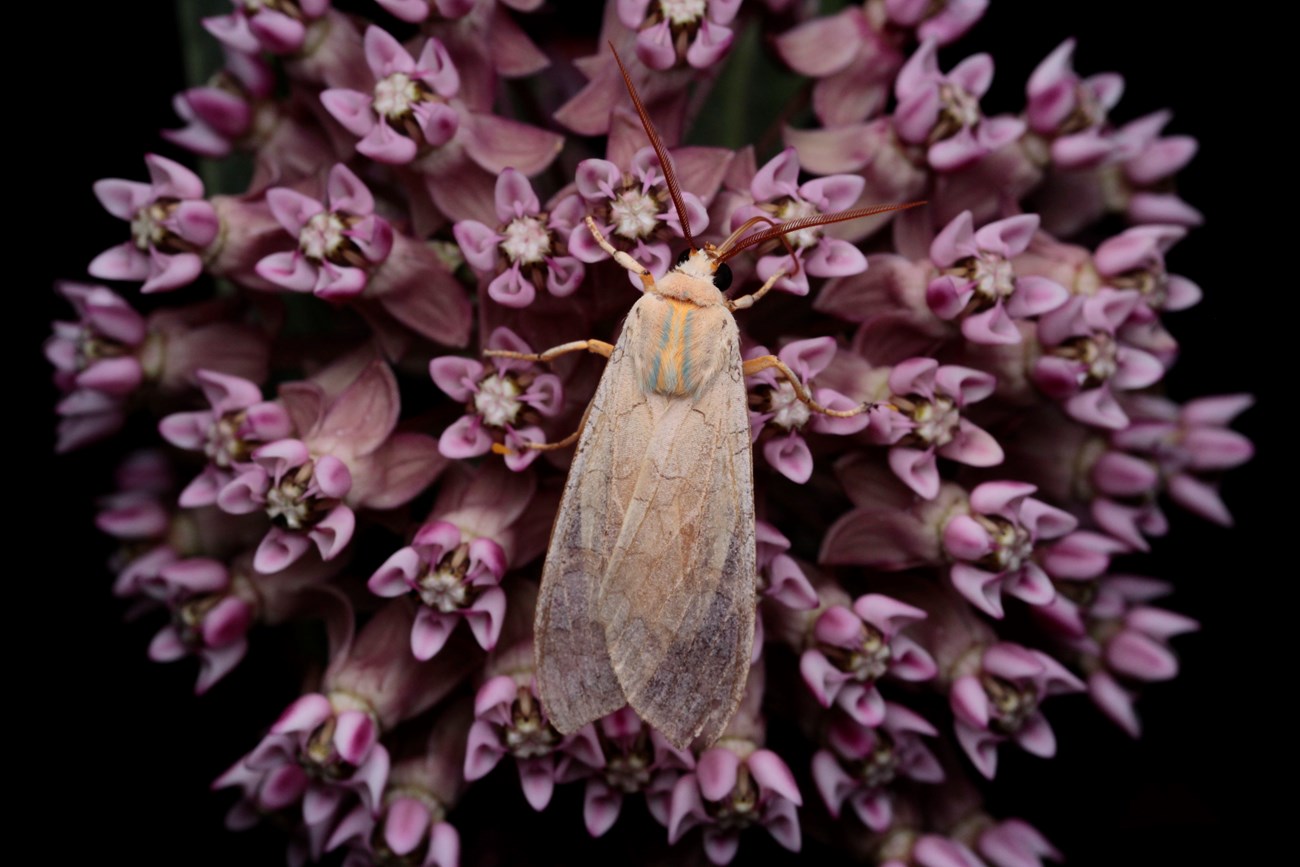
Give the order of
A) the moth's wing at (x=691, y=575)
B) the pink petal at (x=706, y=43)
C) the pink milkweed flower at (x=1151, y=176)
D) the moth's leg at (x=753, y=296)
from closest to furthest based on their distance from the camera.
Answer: the moth's wing at (x=691, y=575), the moth's leg at (x=753, y=296), the pink petal at (x=706, y=43), the pink milkweed flower at (x=1151, y=176)

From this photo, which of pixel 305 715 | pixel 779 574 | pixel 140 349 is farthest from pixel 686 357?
pixel 140 349

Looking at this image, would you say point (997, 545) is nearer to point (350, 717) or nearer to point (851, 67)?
point (851, 67)

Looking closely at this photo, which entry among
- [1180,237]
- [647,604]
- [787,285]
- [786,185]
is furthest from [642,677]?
[1180,237]

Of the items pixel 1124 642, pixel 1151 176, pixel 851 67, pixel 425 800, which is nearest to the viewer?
pixel 425 800

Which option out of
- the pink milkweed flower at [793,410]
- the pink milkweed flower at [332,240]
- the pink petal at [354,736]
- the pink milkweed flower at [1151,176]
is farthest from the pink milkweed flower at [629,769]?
the pink milkweed flower at [1151,176]

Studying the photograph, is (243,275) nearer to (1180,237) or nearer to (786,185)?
A: (786,185)

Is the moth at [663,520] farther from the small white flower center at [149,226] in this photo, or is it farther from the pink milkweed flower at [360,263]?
the small white flower center at [149,226]
